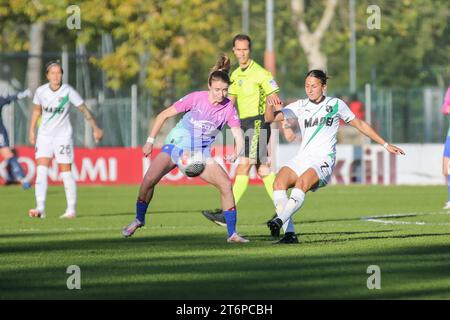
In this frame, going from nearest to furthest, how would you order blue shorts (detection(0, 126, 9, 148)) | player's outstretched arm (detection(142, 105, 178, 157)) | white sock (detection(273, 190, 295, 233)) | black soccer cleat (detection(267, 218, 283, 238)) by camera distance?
black soccer cleat (detection(267, 218, 283, 238))
player's outstretched arm (detection(142, 105, 178, 157))
white sock (detection(273, 190, 295, 233))
blue shorts (detection(0, 126, 9, 148))

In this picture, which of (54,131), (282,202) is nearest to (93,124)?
(54,131)

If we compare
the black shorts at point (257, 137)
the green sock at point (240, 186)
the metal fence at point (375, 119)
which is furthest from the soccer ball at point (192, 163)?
the metal fence at point (375, 119)

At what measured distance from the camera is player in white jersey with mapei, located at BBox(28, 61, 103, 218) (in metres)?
20.2

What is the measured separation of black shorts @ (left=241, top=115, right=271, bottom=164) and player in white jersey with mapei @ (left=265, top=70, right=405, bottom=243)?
291cm

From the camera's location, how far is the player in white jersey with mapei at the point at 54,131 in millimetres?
20156

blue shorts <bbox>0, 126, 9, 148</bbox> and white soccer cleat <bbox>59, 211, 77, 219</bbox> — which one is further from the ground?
blue shorts <bbox>0, 126, 9, 148</bbox>

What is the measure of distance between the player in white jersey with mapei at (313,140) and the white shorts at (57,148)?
6206 millimetres

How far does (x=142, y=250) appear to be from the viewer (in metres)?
14.2

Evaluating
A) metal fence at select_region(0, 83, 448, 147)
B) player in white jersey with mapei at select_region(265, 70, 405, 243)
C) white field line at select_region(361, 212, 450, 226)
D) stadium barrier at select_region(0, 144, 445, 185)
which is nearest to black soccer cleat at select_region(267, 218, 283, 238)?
player in white jersey with mapei at select_region(265, 70, 405, 243)

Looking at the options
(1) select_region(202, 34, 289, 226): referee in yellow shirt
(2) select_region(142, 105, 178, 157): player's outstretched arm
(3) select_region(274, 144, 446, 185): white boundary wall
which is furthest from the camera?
(3) select_region(274, 144, 446, 185): white boundary wall

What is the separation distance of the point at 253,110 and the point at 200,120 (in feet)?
11.2

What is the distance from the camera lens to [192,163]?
1460 centimetres

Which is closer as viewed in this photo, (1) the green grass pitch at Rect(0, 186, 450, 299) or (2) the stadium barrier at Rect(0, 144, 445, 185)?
(1) the green grass pitch at Rect(0, 186, 450, 299)

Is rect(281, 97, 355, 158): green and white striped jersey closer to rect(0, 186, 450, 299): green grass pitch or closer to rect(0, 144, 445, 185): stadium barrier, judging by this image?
rect(0, 186, 450, 299): green grass pitch
